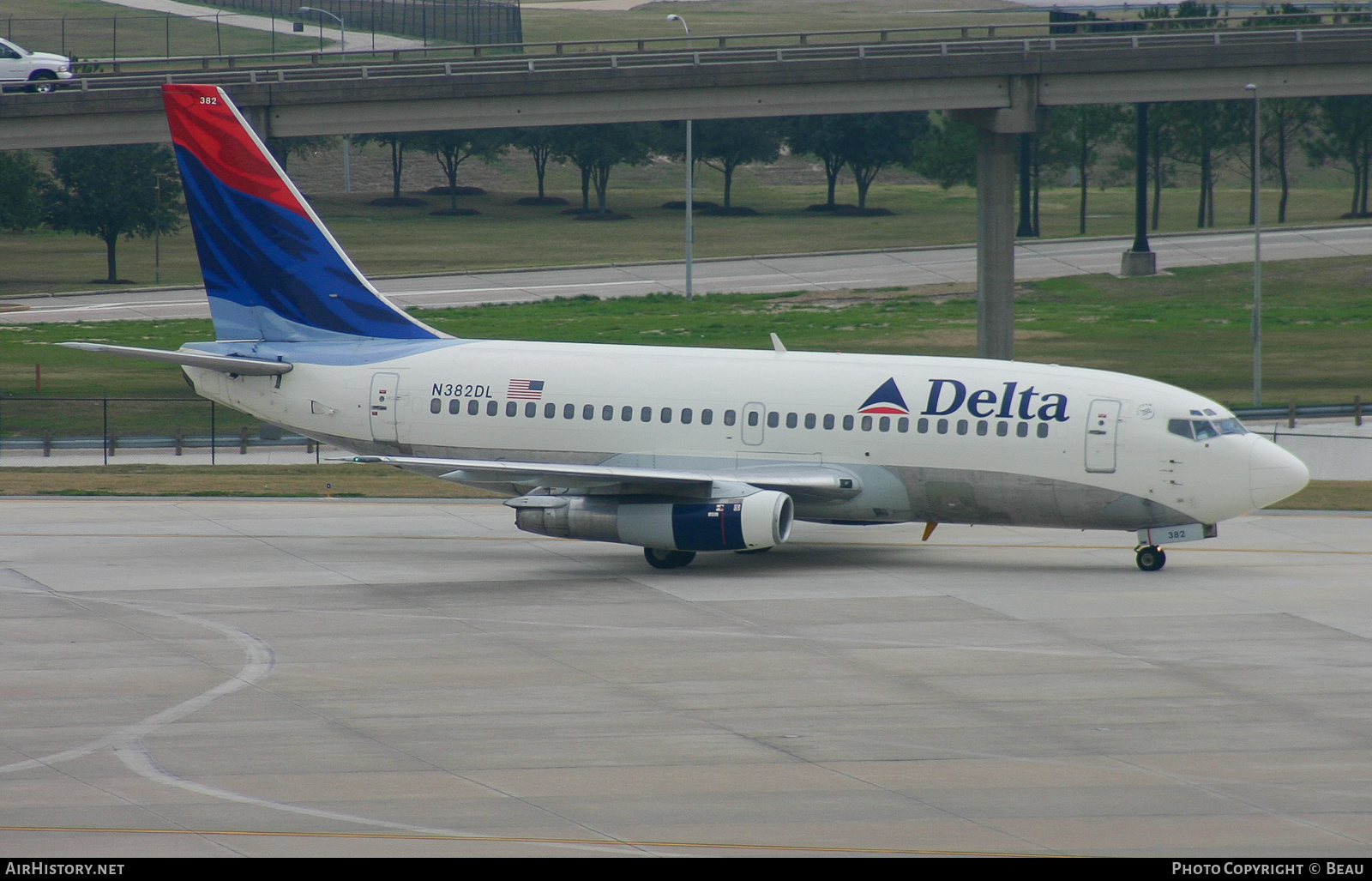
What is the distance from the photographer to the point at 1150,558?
31.7 meters

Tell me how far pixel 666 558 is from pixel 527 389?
197 inches

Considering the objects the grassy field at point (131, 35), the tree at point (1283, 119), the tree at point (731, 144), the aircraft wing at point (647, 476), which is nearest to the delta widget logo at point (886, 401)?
the aircraft wing at point (647, 476)

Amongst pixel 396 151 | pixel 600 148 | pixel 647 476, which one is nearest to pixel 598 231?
pixel 600 148

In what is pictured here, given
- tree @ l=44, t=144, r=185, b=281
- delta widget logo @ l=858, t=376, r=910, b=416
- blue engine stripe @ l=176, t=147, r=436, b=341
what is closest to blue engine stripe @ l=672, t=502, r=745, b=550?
delta widget logo @ l=858, t=376, r=910, b=416

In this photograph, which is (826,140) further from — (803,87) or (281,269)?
(281,269)

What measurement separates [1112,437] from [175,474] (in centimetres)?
2671

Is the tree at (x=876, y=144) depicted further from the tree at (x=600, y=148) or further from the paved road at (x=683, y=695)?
A: the paved road at (x=683, y=695)

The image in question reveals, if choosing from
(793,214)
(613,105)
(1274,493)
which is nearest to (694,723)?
(1274,493)

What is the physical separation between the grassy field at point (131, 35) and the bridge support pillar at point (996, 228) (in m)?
121

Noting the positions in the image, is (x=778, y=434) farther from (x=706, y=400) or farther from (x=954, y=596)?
(x=954, y=596)

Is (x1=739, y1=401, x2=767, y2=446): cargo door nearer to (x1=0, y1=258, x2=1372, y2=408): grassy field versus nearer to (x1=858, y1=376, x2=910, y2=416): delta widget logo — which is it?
(x1=858, y1=376, x2=910, y2=416): delta widget logo

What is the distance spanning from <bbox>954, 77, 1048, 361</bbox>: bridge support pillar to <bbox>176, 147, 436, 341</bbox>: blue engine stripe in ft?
103

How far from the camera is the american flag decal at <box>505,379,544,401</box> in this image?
113 ft

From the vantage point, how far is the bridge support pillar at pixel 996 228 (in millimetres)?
61969
